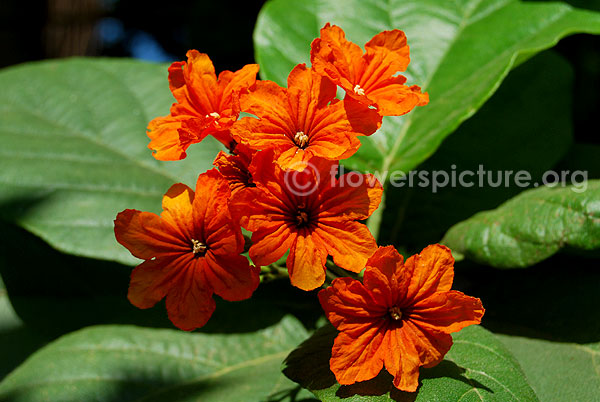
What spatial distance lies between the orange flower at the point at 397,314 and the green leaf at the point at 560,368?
31cm

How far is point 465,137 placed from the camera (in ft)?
5.17

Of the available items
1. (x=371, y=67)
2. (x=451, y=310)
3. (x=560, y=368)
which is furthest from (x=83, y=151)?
(x=560, y=368)

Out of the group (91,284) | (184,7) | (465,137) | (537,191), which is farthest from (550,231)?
(184,7)

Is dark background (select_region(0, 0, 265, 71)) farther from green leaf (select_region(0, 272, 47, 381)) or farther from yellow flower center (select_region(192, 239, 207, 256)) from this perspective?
yellow flower center (select_region(192, 239, 207, 256))

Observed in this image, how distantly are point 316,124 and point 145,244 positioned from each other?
335mm

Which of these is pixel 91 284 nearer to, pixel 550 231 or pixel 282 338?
pixel 282 338

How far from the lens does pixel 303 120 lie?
912mm

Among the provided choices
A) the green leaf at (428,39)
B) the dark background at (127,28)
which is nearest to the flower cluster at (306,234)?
the green leaf at (428,39)

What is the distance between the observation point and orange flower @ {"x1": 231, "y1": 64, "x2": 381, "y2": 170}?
85 centimetres

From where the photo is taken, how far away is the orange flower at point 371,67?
0.90m

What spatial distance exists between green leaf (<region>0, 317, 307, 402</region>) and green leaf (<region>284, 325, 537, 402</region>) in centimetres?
25

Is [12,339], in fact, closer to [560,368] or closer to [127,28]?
[560,368]

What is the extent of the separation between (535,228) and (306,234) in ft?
1.57
